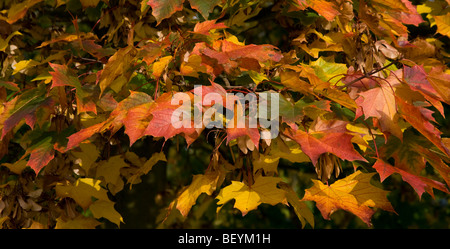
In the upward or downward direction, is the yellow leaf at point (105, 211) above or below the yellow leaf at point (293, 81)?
below

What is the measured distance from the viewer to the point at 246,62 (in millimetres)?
1265

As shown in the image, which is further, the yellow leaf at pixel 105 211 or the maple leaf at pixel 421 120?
the yellow leaf at pixel 105 211

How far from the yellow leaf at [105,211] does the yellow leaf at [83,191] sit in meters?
0.04

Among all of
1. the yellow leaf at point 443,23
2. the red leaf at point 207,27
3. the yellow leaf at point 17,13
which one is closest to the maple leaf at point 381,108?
the red leaf at point 207,27

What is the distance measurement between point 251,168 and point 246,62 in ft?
1.31

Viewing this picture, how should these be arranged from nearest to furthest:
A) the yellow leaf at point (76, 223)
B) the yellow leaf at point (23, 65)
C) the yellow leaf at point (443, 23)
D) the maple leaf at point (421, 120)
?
the maple leaf at point (421, 120) < the yellow leaf at point (76, 223) < the yellow leaf at point (23, 65) < the yellow leaf at point (443, 23)

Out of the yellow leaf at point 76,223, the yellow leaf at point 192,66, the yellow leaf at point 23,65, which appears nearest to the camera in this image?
the yellow leaf at point 192,66

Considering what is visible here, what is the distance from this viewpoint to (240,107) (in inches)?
43.6

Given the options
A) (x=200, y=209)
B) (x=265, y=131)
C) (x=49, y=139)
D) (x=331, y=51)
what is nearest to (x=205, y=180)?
(x=265, y=131)

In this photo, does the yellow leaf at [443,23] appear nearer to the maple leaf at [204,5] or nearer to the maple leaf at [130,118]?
the maple leaf at [204,5]

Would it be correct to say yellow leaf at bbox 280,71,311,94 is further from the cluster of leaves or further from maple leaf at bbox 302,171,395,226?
maple leaf at bbox 302,171,395,226

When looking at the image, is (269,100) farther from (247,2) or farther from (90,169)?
(90,169)

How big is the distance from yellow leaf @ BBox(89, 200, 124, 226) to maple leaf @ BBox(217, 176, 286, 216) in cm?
48

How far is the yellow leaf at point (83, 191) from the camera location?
1.53 metres
